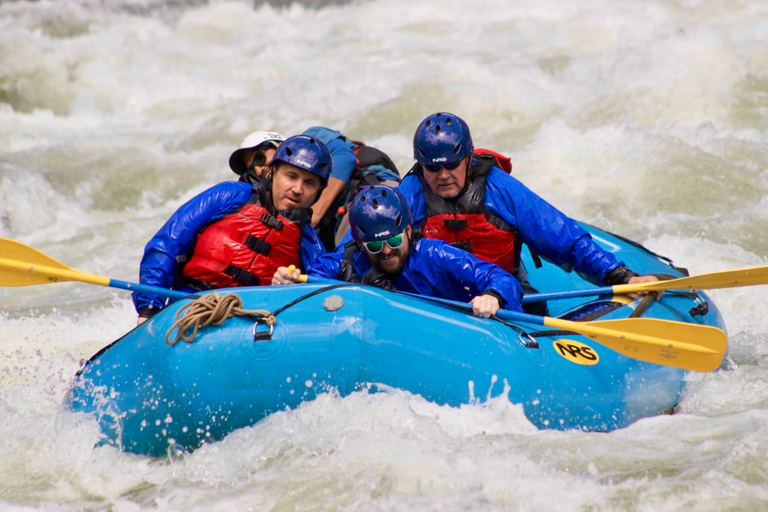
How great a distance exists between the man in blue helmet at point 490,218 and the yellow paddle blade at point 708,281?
11cm

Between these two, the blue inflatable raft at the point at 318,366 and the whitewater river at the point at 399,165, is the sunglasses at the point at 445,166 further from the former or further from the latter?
the whitewater river at the point at 399,165

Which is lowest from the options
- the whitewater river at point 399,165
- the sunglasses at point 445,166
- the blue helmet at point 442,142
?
the whitewater river at point 399,165

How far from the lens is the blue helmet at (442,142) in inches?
155

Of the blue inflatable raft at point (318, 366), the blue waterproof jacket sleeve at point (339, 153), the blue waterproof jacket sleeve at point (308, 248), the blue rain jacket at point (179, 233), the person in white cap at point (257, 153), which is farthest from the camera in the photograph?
the blue waterproof jacket sleeve at point (339, 153)

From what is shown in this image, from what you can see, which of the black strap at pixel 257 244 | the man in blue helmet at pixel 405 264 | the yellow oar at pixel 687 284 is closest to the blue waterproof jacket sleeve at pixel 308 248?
the black strap at pixel 257 244

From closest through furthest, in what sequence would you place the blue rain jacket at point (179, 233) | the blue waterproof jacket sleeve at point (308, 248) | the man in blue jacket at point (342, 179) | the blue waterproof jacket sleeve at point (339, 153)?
the blue rain jacket at point (179, 233) < the blue waterproof jacket sleeve at point (308, 248) < the man in blue jacket at point (342, 179) < the blue waterproof jacket sleeve at point (339, 153)

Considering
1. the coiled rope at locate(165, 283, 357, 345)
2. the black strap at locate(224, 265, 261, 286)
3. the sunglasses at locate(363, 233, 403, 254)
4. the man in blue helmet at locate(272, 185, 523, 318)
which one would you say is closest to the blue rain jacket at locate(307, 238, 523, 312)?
the man in blue helmet at locate(272, 185, 523, 318)

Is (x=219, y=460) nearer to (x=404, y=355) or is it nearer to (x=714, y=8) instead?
(x=404, y=355)

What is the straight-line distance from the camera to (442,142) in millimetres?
3928

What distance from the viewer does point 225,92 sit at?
1183cm

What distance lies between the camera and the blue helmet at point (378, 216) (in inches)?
139

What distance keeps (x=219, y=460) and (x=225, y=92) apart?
360 inches

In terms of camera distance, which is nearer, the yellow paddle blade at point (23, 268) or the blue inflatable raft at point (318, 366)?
the blue inflatable raft at point (318, 366)

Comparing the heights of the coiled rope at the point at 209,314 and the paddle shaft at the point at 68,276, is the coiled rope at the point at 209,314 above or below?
above
